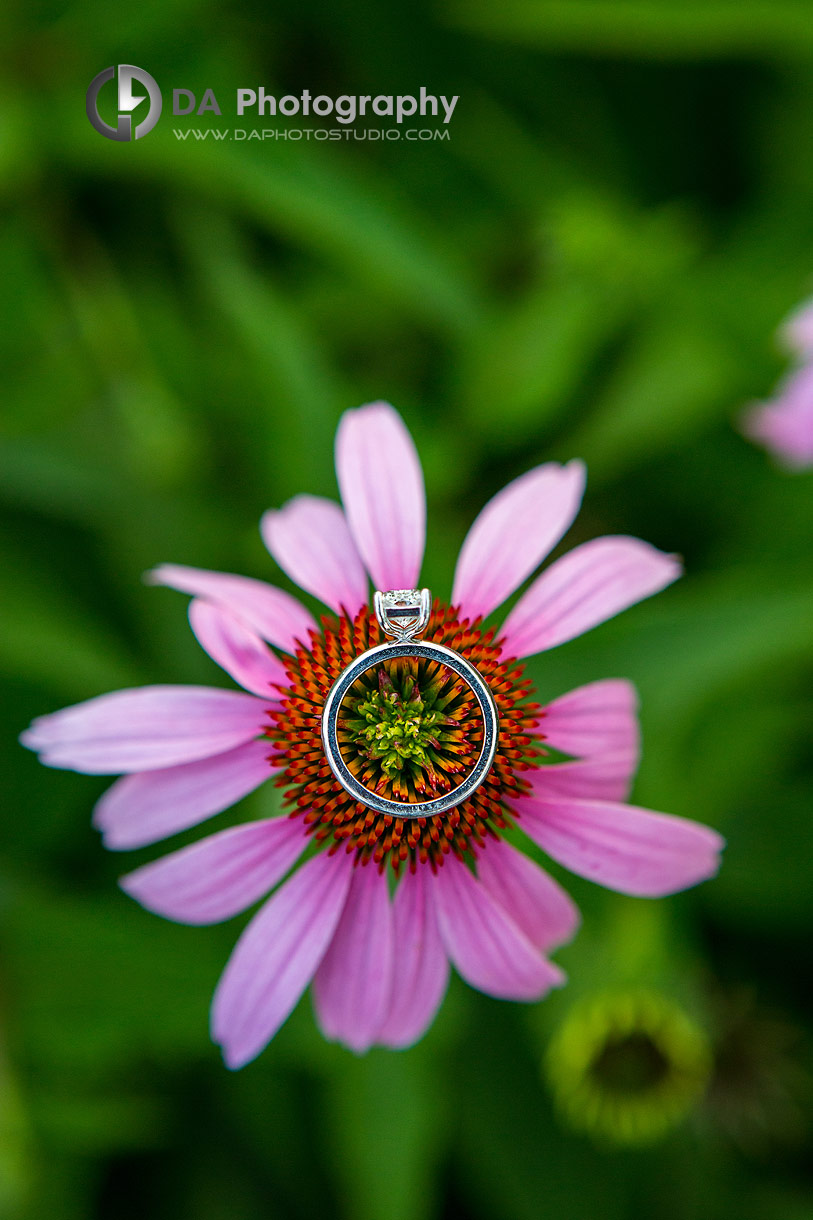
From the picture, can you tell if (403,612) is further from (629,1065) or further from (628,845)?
(629,1065)

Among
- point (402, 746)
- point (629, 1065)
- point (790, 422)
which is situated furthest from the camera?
point (790, 422)

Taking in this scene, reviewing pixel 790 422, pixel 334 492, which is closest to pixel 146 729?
pixel 334 492

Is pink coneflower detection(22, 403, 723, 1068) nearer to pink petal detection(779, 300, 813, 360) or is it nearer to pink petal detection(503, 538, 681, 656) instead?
pink petal detection(503, 538, 681, 656)

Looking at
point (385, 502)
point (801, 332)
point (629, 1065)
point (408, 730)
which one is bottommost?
point (629, 1065)

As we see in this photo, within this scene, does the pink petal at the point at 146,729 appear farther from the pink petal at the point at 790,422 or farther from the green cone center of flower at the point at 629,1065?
the pink petal at the point at 790,422

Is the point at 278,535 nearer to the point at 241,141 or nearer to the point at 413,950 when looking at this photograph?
the point at 413,950

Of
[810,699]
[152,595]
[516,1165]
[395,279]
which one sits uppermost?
[395,279]

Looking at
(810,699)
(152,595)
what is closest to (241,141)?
(152,595)

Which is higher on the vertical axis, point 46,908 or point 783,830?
point 46,908
